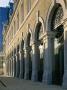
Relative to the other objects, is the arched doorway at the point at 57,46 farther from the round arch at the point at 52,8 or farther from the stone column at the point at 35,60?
the stone column at the point at 35,60

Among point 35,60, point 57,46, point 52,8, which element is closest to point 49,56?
point 57,46

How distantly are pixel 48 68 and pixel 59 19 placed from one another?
3435 mm

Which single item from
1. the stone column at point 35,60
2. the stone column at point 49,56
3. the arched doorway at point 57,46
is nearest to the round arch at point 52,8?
the arched doorway at point 57,46

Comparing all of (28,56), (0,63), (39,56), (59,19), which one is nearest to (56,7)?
(59,19)

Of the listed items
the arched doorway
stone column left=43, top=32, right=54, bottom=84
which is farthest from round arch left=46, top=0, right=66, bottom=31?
stone column left=43, top=32, right=54, bottom=84

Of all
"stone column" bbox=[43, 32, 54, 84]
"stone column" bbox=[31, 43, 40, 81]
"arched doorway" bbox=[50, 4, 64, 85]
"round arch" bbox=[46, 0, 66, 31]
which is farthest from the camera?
"stone column" bbox=[31, 43, 40, 81]

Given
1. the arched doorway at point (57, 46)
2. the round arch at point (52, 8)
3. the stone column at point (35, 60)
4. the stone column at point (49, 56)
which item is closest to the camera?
the round arch at point (52, 8)

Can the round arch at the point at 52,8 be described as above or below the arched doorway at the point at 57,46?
above

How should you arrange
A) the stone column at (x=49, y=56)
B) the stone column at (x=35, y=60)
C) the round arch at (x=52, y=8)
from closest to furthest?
the round arch at (x=52, y=8)
the stone column at (x=49, y=56)
the stone column at (x=35, y=60)

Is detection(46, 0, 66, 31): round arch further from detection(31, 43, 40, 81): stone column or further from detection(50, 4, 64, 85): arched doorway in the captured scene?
detection(31, 43, 40, 81): stone column

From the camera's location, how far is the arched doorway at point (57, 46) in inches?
799

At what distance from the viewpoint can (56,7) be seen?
19.9 m

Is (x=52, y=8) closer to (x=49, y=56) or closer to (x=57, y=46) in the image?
(x=57, y=46)

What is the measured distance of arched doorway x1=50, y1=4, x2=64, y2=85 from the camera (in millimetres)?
20283
